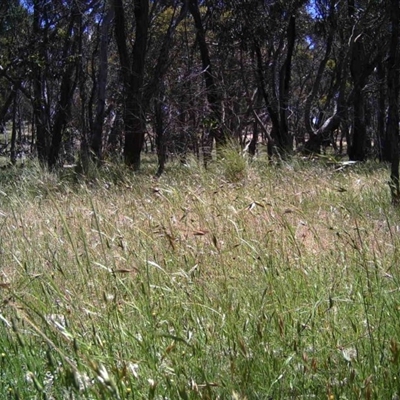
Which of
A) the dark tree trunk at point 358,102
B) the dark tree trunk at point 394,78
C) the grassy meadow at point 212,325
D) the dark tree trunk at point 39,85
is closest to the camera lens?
the grassy meadow at point 212,325

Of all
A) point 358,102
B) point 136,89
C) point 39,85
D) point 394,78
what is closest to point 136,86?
point 136,89

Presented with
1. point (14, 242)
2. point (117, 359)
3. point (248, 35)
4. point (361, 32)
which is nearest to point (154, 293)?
point (117, 359)

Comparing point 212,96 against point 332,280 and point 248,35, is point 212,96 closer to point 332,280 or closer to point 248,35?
point 248,35

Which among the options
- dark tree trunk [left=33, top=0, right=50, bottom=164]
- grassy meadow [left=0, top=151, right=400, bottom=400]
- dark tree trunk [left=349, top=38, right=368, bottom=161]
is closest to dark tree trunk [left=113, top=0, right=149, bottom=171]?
dark tree trunk [left=33, top=0, right=50, bottom=164]

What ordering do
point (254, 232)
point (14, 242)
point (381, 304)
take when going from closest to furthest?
point (381, 304)
point (254, 232)
point (14, 242)

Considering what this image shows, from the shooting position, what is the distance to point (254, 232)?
3143mm

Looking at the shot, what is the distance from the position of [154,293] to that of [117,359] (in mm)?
698

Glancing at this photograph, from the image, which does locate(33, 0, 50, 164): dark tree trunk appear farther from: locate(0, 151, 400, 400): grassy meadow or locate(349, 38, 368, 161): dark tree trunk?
locate(0, 151, 400, 400): grassy meadow

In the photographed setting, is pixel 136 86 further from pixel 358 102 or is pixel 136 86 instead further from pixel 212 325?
pixel 212 325

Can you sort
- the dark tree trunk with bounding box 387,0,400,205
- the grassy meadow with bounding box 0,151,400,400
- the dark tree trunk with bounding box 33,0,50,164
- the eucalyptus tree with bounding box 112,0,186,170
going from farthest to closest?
the dark tree trunk with bounding box 33,0,50,164
the eucalyptus tree with bounding box 112,0,186,170
the dark tree trunk with bounding box 387,0,400,205
the grassy meadow with bounding box 0,151,400,400

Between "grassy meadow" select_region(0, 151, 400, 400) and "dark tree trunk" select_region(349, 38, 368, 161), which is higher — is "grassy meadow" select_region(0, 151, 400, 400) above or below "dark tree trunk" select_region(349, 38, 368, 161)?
below

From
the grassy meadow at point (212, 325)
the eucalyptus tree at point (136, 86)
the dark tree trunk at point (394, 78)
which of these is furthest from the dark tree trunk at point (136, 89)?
the grassy meadow at point (212, 325)

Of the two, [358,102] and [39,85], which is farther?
[358,102]

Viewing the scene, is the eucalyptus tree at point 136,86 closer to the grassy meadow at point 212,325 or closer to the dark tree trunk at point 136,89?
the dark tree trunk at point 136,89
